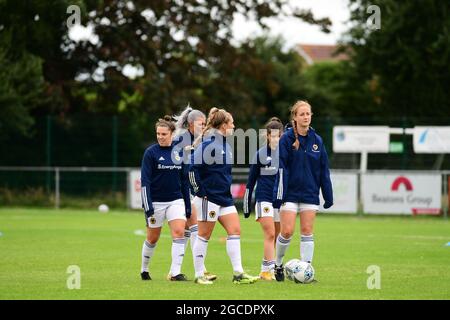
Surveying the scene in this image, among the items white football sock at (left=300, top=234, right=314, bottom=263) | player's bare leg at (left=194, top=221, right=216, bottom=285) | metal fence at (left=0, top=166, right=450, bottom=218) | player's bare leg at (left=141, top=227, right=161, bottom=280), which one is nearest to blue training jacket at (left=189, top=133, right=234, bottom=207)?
player's bare leg at (left=194, top=221, right=216, bottom=285)

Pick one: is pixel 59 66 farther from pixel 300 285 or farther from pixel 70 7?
pixel 300 285

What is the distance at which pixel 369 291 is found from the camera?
11203 millimetres

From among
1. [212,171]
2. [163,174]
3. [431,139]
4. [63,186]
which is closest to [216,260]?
[163,174]

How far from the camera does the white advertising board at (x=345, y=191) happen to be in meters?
28.7

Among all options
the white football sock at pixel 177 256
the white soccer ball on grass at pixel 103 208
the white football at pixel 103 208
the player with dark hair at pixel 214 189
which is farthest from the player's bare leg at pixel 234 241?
the white football at pixel 103 208

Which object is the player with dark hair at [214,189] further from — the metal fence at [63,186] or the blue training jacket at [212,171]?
the metal fence at [63,186]

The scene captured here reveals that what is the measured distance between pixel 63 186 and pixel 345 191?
9567 mm

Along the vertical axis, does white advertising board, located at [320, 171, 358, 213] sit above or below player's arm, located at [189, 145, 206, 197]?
below

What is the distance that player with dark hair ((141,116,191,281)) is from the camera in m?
12.6

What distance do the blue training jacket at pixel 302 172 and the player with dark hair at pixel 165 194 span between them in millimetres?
1261

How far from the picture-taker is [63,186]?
3278cm

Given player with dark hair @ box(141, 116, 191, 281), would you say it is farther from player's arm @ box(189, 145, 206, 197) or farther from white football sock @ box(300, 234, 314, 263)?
white football sock @ box(300, 234, 314, 263)

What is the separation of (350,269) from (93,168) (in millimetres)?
20247

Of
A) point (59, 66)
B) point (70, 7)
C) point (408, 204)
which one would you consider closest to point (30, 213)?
point (70, 7)
